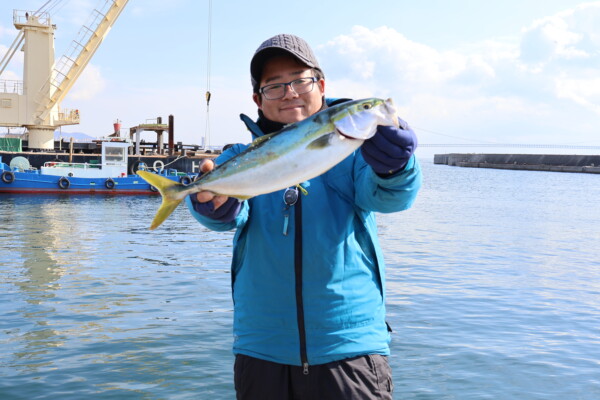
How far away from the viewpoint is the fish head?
104 inches

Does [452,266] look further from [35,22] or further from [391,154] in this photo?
[35,22]

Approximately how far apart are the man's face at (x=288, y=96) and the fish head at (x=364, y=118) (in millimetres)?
506

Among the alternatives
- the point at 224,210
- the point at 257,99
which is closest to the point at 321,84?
the point at 257,99

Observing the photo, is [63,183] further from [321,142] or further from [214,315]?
[321,142]

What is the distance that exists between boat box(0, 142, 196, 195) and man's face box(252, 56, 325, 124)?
32094 mm

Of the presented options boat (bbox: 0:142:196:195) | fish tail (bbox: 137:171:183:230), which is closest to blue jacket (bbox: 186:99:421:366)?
fish tail (bbox: 137:171:183:230)

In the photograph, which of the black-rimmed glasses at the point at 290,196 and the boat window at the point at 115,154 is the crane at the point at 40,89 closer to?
the boat window at the point at 115,154

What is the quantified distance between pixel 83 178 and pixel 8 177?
436 cm

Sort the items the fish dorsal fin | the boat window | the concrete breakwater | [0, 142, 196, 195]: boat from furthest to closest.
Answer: the concrete breakwater
the boat window
[0, 142, 196, 195]: boat
the fish dorsal fin

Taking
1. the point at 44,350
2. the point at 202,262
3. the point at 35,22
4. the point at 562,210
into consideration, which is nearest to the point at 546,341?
the point at 44,350

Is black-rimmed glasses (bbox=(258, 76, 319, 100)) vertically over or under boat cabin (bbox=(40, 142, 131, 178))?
under

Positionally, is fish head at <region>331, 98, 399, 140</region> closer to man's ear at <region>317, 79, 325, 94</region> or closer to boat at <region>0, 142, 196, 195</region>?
man's ear at <region>317, 79, 325, 94</region>

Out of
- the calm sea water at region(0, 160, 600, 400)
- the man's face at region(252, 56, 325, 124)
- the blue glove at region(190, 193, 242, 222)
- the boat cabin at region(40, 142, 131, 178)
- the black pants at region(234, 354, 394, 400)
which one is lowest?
the calm sea water at region(0, 160, 600, 400)

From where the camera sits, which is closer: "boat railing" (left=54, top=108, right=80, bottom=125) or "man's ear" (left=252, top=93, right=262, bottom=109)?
"man's ear" (left=252, top=93, right=262, bottom=109)
